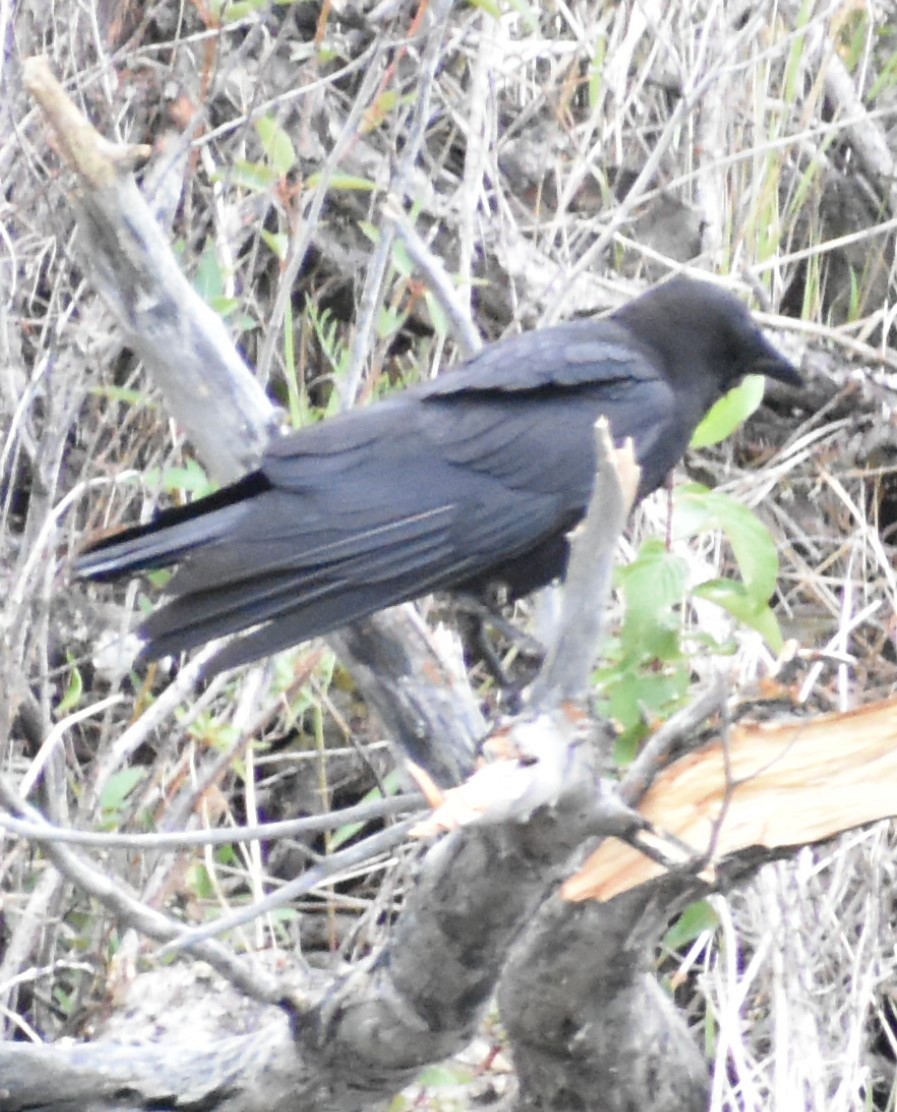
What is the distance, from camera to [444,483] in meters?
2.09

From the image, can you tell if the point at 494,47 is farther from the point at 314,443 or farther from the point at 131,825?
the point at 131,825

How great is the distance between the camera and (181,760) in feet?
8.27

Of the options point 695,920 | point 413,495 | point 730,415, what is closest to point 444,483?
point 413,495

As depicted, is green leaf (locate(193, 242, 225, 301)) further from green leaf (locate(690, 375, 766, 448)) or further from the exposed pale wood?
the exposed pale wood

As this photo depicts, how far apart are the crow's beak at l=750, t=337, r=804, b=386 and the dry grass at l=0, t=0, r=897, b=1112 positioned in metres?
0.29

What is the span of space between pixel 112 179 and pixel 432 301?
109 cm

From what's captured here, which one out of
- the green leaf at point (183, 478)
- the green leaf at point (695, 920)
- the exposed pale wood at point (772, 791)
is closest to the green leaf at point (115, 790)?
the green leaf at point (183, 478)

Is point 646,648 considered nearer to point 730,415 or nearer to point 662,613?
point 662,613

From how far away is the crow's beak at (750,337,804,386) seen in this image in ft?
7.77

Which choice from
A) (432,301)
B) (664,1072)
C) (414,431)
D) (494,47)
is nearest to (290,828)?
(664,1072)

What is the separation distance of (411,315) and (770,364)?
102 centimetres

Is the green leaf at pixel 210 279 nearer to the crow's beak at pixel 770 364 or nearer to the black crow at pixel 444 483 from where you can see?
the black crow at pixel 444 483

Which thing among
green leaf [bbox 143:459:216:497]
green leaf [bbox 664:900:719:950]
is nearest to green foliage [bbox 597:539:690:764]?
green leaf [bbox 664:900:719:950]

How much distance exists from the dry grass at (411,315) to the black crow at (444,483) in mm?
149
